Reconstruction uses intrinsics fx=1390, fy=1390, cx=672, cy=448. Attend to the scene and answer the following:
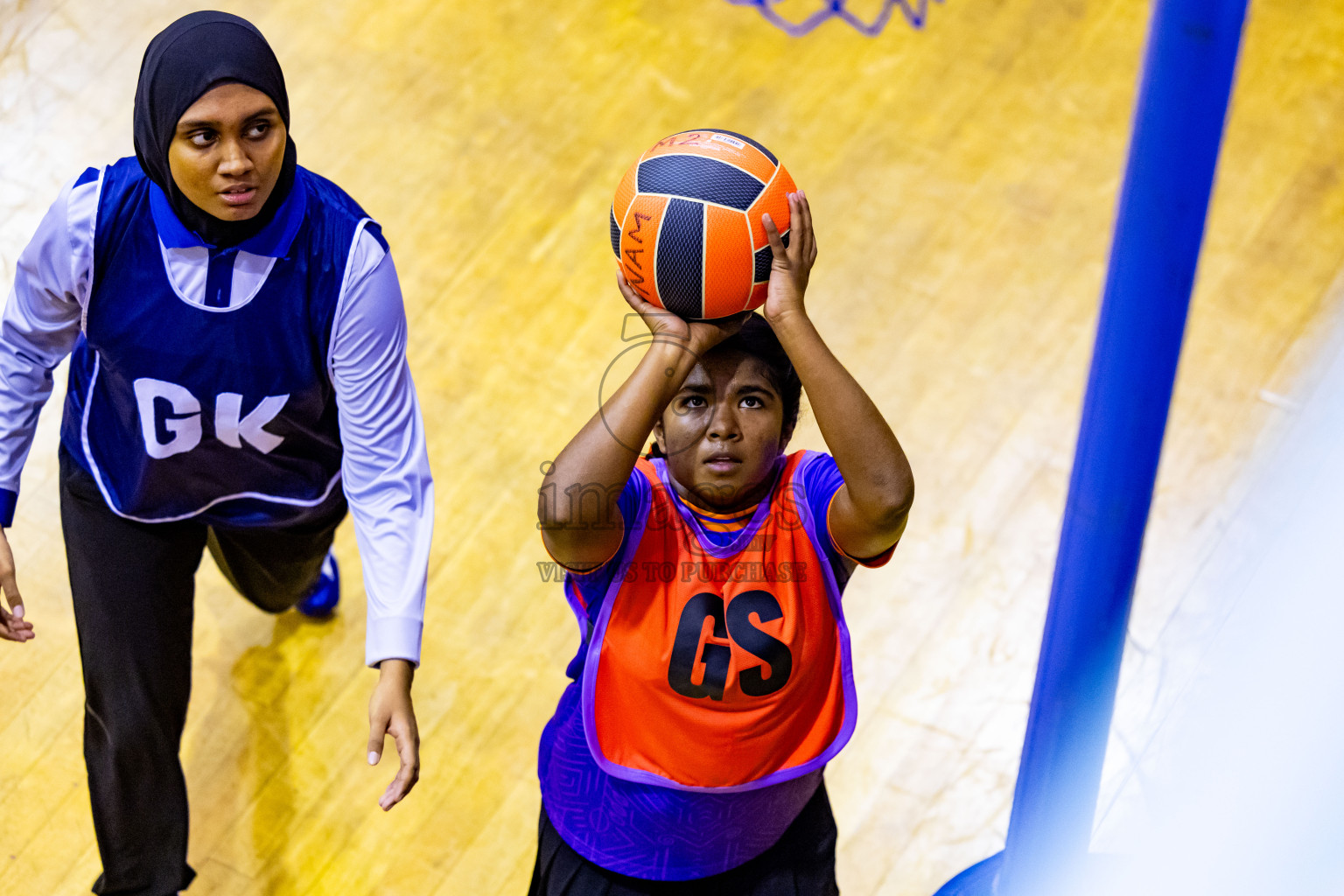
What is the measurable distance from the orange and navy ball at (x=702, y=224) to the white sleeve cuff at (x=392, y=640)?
0.54 m

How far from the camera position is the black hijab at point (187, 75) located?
160 centimetres

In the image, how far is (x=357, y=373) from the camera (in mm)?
1778

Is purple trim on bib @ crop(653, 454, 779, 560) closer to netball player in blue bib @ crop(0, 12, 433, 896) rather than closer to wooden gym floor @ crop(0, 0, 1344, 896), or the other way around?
netball player in blue bib @ crop(0, 12, 433, 896)

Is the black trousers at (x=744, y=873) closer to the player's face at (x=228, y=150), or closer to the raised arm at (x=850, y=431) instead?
the raised arm at (x=850, y=431)

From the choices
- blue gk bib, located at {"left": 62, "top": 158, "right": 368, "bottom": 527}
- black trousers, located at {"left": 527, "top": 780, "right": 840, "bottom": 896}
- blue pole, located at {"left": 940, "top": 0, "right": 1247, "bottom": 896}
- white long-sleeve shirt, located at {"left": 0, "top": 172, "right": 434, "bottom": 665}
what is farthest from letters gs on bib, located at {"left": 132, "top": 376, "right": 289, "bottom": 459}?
blue pole, located at {"left": 940, "top": 0, "right": 1247, "bottom": 896}

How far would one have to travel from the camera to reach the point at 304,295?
5.73 feet

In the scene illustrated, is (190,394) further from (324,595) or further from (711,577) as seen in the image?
(324,595)

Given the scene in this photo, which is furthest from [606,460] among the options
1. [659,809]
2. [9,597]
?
[9,597]

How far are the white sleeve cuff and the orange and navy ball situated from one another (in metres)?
0.54

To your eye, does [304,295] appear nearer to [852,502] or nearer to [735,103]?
[852,502]

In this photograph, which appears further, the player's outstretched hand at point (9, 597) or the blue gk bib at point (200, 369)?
the player's outstretched hand at point (9, 597)

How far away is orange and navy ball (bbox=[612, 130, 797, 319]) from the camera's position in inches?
60.3

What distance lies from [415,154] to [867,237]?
1099 mm

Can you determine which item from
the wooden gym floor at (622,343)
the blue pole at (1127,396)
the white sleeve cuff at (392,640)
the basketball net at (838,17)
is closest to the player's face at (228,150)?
the white sleeve cuff at (392,640)
